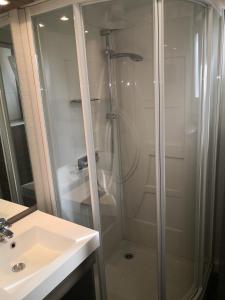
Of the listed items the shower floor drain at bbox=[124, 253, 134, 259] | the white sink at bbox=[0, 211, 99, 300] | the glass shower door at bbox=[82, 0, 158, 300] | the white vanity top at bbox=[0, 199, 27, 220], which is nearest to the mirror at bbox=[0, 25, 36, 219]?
the white vanity top at bbox=[0, 199, 27, 220]

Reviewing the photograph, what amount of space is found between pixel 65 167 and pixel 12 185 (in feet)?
1.28

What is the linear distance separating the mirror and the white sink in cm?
13

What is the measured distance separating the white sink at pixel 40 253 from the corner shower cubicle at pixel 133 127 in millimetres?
250

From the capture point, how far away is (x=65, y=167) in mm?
1728

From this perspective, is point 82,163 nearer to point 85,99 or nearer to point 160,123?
point 85,99

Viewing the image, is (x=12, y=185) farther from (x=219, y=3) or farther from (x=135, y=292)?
(x=219, y=3)

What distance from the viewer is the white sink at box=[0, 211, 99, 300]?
0.95 meters

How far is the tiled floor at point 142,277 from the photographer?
1868 millimetres

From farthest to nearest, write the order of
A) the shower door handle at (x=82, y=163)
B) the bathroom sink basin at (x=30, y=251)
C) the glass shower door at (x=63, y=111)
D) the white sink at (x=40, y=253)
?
the shower door handle at (x=82, y=163) → the glass shower door at (x=63, y=111) → the bathroom sink basin at (x=30, y=251) → the white sink at (x=40, y=253)

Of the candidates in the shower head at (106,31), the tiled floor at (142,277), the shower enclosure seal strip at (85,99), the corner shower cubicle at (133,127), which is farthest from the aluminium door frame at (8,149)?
the tiled floor at (142,277)

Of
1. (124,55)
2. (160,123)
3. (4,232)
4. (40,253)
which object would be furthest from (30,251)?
(124,55)

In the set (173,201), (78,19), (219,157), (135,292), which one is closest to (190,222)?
(173,201)

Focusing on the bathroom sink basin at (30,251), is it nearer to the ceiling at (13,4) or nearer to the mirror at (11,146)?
the mirror at (11,146)

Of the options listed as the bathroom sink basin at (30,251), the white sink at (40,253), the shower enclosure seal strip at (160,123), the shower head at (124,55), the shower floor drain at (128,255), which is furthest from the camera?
the shower floor drain at (128,255)
